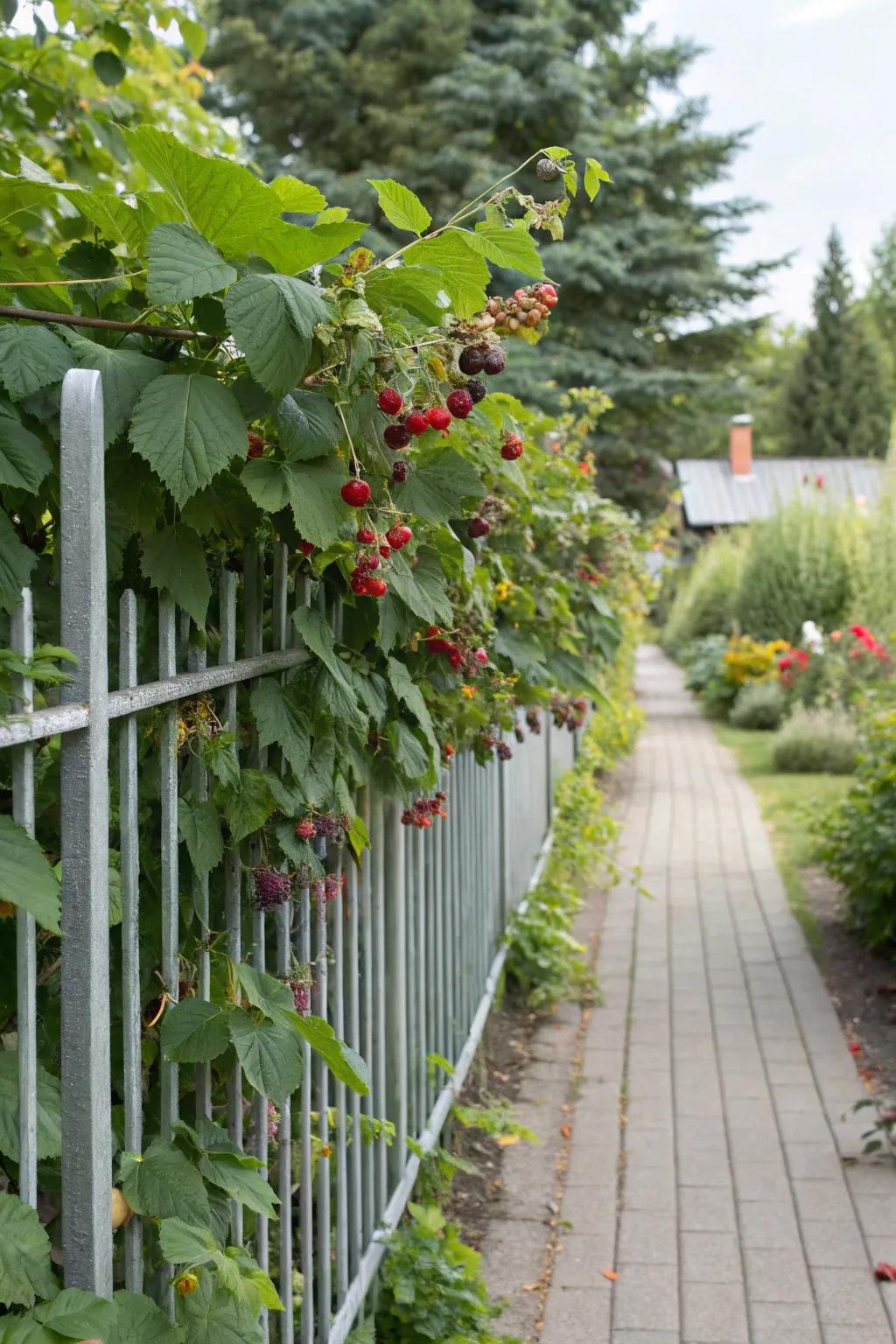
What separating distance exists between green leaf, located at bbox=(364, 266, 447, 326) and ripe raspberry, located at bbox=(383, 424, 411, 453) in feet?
0.56

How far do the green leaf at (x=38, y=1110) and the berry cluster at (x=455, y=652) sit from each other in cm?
158

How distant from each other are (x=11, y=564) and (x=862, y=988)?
227 inches

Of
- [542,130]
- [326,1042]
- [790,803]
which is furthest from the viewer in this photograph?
[542,130]

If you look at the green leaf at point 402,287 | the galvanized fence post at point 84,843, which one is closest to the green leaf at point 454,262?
the green leaf at point 402,287

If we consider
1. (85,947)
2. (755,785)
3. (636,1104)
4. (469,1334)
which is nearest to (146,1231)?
(85,947)

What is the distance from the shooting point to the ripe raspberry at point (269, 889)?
82.0 inches

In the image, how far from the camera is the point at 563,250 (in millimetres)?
18797

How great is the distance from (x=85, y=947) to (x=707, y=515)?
4221 cm

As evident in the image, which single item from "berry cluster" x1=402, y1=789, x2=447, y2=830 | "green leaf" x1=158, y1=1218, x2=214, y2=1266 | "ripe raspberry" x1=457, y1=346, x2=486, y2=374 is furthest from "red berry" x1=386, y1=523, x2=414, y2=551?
"berry cluster" x1=402, y1=789, x2=447, y2=830

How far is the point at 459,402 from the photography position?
77.5 inches

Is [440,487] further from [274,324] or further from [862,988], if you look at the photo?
[862,988]

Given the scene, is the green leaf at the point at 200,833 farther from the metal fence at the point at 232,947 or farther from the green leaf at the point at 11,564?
the green leaf at the point at 11,564

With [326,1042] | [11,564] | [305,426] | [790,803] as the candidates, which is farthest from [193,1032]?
[790,803]

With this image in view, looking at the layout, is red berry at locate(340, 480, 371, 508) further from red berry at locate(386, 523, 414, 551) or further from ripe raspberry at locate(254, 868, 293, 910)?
ripe raspberry at locate(254, 868, 293, 910)
